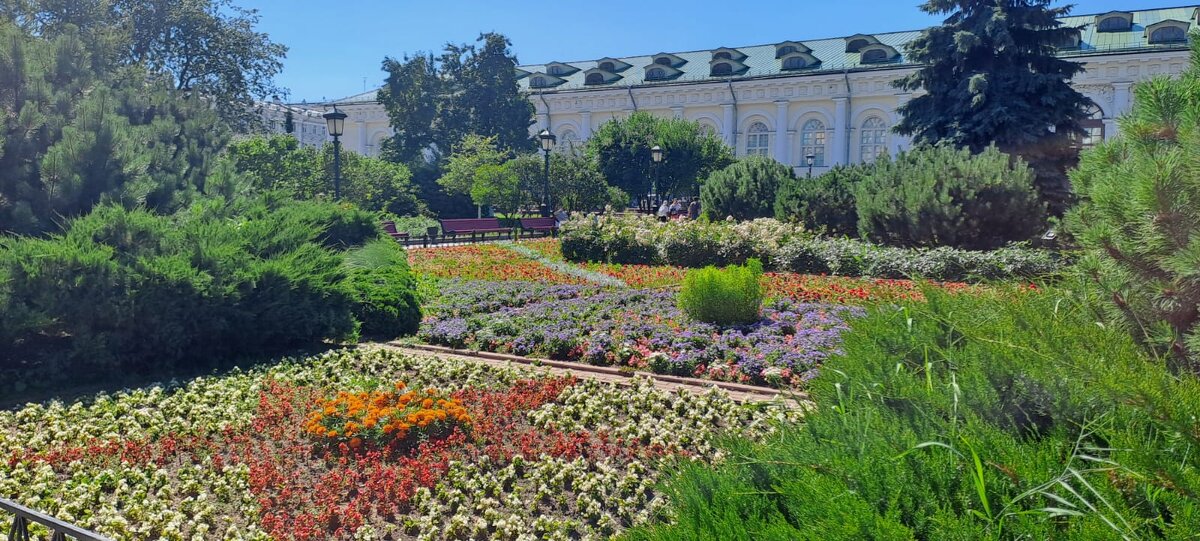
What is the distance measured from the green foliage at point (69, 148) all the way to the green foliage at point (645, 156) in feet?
89.9

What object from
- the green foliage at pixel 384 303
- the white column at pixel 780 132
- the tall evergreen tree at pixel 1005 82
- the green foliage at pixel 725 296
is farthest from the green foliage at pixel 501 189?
the green foliage at pixel 725 296

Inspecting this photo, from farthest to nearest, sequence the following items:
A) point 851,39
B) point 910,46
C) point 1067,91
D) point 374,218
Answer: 1. point 851,39
2. point 910,46
3. point 1067,91
4. point 374,218

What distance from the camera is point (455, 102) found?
45.8 metres

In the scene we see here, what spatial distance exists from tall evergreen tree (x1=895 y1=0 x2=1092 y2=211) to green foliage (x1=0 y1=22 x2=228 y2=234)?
16.6 metres

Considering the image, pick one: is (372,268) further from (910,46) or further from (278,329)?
(910,46)

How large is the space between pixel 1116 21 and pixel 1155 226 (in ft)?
148

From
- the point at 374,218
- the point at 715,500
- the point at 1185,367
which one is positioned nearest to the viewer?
the point at 715,500

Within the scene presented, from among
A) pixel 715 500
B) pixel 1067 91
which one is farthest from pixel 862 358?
pixel 1067 91

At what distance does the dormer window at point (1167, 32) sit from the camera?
36938 mm

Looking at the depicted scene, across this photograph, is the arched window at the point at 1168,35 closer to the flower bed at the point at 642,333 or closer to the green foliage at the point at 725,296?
the flower bed at the point at 642,333

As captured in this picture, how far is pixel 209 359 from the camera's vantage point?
7.08 m

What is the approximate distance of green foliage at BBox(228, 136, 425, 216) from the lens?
86.5 ft

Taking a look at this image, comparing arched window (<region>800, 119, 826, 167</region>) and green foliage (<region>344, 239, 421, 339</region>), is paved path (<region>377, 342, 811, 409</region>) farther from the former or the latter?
arched window (<region>800, 119, 826, 167</region>)

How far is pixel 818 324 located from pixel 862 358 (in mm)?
4692
